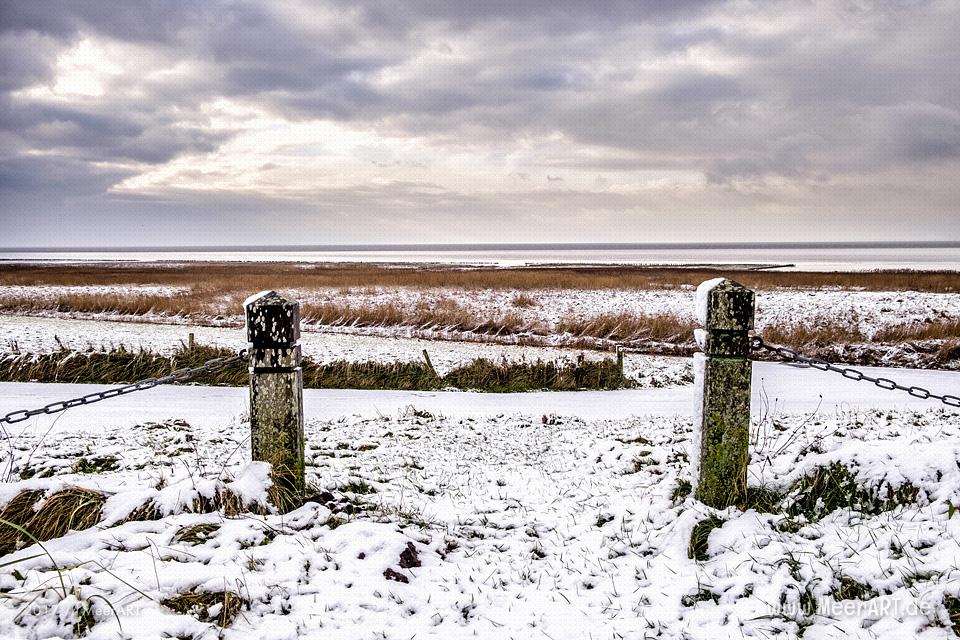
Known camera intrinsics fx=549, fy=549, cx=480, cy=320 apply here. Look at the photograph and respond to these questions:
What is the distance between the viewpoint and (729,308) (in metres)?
3.99

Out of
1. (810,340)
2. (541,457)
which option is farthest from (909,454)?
(810,340)

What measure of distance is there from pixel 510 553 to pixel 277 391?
210 cm

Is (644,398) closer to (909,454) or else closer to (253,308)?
(909,454)

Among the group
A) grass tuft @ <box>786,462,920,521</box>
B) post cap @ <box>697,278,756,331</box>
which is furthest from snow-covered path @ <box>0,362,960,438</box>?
post cap @ <box>697,278,756,331</box>

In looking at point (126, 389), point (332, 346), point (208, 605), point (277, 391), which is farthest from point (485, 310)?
point (208, 605)

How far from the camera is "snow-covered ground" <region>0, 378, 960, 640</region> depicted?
2.94 m

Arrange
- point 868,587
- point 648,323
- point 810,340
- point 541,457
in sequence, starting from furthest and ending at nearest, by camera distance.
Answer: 1. point 648,323
2. point 810,340
3. point 541,457
4. point 868,587

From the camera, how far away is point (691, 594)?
10.8 feet

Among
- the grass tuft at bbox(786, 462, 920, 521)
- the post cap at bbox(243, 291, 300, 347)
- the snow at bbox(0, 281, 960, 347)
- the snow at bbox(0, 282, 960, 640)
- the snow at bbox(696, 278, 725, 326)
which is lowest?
the snow at bbox(0, 282, 960, 640)

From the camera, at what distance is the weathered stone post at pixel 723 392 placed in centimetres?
399

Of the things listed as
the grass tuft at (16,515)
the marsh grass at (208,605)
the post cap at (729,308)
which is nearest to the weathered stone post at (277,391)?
the marsh grass at (208,605)

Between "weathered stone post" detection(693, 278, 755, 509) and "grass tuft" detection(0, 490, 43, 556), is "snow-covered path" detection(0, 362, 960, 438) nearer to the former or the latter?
"grass tuft" detection(0, 490, 43, 556)

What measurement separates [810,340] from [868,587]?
16090 mm

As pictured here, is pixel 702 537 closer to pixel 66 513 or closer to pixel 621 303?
pixel 66 513
